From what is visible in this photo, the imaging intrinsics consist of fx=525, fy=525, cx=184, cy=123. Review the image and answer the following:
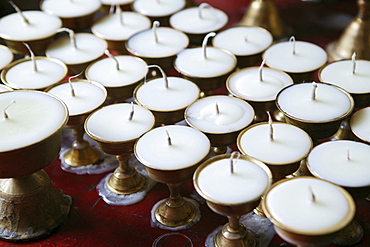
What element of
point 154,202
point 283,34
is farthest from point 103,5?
point 154,202

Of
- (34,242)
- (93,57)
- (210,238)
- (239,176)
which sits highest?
(239,176)

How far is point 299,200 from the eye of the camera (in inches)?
47.1

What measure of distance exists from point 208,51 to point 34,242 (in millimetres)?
890

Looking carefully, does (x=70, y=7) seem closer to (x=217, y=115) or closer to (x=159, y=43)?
(x=159, y=43)

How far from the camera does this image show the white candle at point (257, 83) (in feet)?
5.39

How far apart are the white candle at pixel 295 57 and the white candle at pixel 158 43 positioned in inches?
13.1

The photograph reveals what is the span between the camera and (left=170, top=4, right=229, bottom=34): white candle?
2.11 m

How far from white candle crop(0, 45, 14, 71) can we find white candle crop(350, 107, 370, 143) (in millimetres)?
1205

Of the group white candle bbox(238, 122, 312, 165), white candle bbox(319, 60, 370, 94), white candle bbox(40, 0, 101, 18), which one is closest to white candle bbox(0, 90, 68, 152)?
white candle bbox(238, 122, 312, 165)

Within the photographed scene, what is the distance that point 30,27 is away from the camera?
2072 mm

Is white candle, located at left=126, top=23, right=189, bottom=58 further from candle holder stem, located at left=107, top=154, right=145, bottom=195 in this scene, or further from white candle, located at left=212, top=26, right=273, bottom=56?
candle holder stem, located at left=107, top=154, right=145, bottom=195

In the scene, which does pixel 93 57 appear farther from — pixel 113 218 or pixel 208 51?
pixel 113 218

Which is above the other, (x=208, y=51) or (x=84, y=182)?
(x=208, y=51)

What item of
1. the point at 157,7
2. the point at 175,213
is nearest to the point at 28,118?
the point at 175,213
